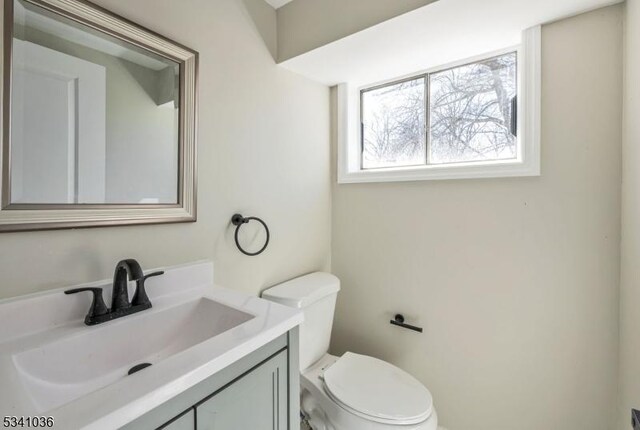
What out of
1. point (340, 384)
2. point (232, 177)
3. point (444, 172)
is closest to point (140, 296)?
point (232, 177)

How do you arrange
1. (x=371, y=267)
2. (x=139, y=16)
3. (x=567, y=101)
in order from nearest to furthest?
1. (x=139, y=16)
2. (x=567, y=101)
3. (x=371, y=267)

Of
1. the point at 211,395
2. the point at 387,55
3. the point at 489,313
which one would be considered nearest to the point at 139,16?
the point at 387,55

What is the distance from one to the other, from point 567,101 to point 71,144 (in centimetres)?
182

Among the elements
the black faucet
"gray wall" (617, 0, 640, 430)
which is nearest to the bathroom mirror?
the black faucet

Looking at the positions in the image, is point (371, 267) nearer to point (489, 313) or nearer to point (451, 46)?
point (489, 313)

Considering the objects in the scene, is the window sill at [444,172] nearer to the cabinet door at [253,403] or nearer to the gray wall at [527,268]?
the gray wall at [527,268]

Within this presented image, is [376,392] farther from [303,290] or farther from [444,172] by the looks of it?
[444,172]

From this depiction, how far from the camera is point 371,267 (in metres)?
1.73

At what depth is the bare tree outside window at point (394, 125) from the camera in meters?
1.66

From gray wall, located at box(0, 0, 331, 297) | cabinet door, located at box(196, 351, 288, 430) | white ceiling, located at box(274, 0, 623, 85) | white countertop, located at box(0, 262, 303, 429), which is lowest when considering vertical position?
cabinet door, located at box(196, 351, 288, 430)

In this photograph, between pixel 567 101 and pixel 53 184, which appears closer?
pixel 53 184

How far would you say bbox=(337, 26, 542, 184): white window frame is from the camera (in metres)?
1.22

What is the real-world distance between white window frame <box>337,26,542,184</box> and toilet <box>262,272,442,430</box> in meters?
0.70

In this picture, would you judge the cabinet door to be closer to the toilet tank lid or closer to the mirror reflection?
the toilet tank lid
